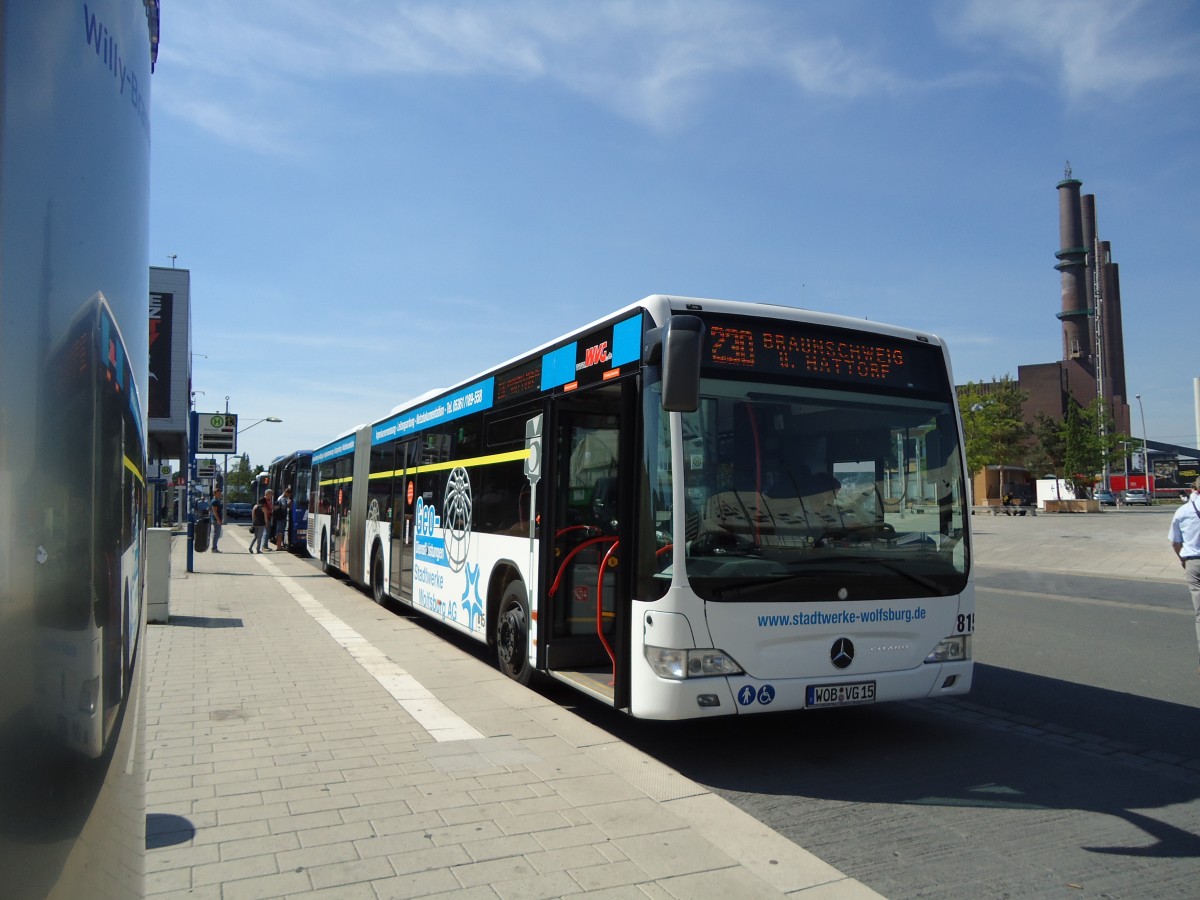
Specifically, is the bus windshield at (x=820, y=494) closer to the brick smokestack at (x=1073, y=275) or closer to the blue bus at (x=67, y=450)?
the blue bus at (x=67, y=450)

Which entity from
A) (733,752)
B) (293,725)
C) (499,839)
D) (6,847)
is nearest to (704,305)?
(733,752)

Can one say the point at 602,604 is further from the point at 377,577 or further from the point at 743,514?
the point at 377,577

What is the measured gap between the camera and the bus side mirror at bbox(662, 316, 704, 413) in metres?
5.49

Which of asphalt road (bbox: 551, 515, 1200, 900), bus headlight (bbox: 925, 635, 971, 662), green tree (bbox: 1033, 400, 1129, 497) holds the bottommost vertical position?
asphalt road (bbox: 551, 515, 1200, 900)

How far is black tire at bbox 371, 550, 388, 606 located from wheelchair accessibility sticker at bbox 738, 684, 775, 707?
954cm

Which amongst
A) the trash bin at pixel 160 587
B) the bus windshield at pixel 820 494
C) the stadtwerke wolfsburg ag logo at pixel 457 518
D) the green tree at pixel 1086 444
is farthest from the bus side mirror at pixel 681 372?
the green tree at pixel 1086 444

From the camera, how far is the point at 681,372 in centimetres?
549

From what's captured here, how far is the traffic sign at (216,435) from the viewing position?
20817mm

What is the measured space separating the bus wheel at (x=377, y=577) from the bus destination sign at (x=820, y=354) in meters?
9.49

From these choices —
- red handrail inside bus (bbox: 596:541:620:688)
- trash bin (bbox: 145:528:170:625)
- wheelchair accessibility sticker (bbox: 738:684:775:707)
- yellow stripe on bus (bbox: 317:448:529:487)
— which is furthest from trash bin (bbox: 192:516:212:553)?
wheelchair accessibility sticker (bbox: 738:684:775:707)

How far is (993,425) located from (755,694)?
5345cm

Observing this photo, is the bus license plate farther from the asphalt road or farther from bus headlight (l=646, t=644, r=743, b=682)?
bus headlight (l=646, t=644, r=743, b=682)

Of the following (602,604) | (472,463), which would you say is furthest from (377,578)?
(602,604)

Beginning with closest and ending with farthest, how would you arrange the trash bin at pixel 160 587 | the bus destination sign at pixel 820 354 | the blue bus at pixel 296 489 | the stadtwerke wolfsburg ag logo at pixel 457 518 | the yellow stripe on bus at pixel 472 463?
the bus destination sign at pixel 820 354
the yellow stripe on bus at pixel 472 463
the stadtwerke wolfsburg ag logo at pixel 457 518
the trash bin at pixel 160 587
the blue bus at pixel 296 489
